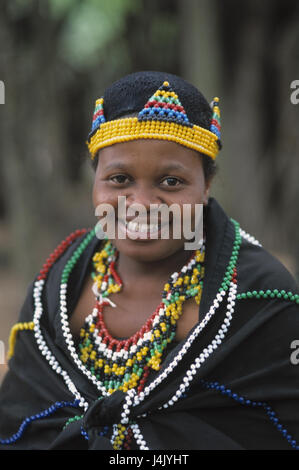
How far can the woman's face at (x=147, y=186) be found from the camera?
72.7 inches

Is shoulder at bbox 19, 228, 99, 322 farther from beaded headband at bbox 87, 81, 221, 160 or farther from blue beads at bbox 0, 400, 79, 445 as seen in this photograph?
beaded headband at bbox 87, 81, 221, 160

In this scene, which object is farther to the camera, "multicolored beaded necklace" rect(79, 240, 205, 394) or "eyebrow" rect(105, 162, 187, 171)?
"multicolored beaded necklace" rect(79, 240, 205, 394)

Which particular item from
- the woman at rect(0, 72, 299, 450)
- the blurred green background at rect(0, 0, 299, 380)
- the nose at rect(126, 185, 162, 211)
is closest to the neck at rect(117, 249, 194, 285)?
the woman at rect(0, 72, 299, 450)

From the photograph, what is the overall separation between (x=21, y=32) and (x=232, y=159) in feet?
10.8

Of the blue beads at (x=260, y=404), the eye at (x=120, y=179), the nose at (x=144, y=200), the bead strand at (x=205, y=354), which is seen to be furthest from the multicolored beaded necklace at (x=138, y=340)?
the eye at (x=120, y=179)

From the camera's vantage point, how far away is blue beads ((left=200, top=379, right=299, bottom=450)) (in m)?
1.90

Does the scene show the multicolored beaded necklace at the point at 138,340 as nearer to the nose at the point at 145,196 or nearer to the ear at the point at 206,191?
the ear at the point at 206,191

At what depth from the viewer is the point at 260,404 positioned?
6.28 ft

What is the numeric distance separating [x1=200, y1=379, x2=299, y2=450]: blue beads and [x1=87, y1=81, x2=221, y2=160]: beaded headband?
88 centimetres

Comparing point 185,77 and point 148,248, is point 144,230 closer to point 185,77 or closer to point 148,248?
point 148,248

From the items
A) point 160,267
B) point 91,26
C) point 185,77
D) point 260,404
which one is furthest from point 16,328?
point 91,26

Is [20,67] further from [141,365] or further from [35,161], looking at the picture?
[141,365]
